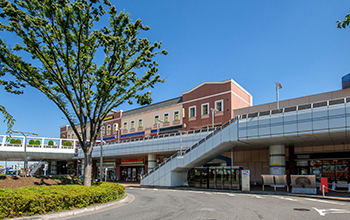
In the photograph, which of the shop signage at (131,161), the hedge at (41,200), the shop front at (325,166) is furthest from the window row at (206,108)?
the hedge at (41,200)

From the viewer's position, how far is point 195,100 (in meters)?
45.0

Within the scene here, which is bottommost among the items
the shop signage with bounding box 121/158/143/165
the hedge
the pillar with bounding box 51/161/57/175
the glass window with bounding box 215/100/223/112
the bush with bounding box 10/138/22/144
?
the pillar with bounding box 51/161/57/175

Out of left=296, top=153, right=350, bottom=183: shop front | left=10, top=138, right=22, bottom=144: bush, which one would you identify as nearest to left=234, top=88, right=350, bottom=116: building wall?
left=296, top=153, right=350, bottom=183: shop front

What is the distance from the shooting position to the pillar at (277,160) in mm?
28797

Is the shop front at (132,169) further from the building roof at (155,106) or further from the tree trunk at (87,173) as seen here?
the tree trunk at (87,173)

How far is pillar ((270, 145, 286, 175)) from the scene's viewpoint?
94.5 ft

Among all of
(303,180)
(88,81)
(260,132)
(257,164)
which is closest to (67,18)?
(88,81)

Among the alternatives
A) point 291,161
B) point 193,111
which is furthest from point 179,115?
point 291,161

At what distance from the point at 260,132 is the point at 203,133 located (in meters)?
10.9

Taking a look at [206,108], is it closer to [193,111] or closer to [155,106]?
[193,111]

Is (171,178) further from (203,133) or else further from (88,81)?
(88,81)

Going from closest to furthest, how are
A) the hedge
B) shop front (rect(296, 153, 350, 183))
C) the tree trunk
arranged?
1. the hedge
2. the tree trunk
3. shop front (rect(296, 153, 350, 183))

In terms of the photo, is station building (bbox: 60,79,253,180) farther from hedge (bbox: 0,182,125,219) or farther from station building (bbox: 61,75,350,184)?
hedge (bbox: 0,182,125,219)

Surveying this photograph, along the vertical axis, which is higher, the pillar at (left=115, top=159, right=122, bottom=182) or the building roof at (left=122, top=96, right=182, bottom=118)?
the building roof at (left=122, top=96, right=182, bottom=118)
